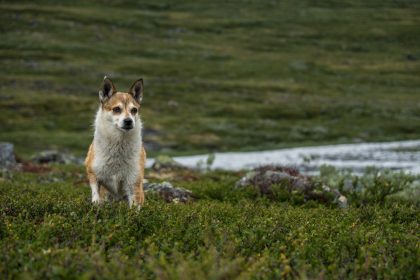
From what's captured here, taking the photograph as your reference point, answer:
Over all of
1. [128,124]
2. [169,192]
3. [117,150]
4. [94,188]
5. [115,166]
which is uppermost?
[128,124]

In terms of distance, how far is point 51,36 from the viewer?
123 metres

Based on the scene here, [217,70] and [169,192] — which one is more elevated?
[169,192]

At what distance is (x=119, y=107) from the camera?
10.4 m

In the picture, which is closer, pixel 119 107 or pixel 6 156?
pixel 119 107

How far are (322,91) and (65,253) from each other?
313 feet

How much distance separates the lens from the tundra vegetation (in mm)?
6422

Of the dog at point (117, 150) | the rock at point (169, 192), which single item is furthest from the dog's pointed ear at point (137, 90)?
the rock at point (169, 192)

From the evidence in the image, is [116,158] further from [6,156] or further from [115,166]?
[6,156]

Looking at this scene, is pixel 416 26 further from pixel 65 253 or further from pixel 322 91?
pixel 65 253

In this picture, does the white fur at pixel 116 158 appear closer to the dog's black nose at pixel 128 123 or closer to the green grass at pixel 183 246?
the dog's black nose at pixel 128 123

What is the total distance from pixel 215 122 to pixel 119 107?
61.0 m

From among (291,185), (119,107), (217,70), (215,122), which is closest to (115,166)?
(119,107)

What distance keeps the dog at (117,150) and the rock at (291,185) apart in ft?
18.5

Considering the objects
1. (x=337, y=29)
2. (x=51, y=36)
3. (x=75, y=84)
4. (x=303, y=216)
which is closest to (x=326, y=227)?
(x=303, y=216)
